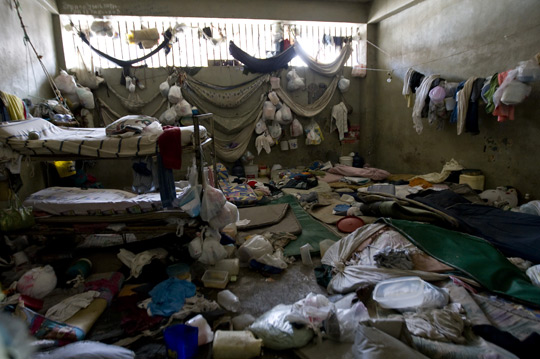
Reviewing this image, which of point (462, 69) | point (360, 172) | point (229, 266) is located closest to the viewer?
point (229, 266)

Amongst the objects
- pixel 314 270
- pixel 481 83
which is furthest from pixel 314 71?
pixel 314 270

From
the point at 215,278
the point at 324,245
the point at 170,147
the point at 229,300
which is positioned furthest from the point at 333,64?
the point at 229,300

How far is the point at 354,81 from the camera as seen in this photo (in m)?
7.79

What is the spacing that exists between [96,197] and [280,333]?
2.65 m

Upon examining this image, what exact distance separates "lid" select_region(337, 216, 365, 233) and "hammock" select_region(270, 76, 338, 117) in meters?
3.83

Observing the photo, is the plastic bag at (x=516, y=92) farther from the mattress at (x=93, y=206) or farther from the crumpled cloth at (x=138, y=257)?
the crumpled cloth at (x=138, y=257)

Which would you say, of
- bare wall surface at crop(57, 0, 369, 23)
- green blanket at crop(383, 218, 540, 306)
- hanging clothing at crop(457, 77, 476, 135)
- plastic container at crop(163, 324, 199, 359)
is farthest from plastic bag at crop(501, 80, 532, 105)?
plastic container at crop(163, 324, 199, 359)

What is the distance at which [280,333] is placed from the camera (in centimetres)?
214

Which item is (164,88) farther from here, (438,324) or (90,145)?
(438,324)

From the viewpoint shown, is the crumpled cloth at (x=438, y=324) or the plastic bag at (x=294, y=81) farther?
the plastic bag at (x=294, y=81)

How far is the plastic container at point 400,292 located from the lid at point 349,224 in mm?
1474

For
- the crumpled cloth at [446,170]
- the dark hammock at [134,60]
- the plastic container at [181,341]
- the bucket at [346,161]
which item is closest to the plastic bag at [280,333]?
the plastic container at [181,341]

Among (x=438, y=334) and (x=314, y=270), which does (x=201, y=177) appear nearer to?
(x=314, y=270)

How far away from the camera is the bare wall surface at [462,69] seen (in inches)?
175
